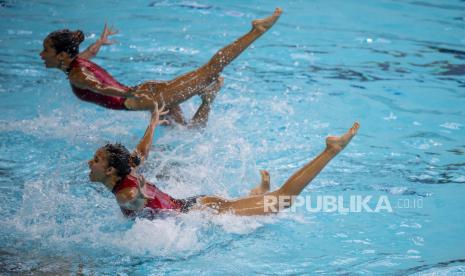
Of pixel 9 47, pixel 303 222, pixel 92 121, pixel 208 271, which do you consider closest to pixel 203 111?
pixel 92 121

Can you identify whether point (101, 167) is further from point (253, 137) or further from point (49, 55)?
point (253, 137)

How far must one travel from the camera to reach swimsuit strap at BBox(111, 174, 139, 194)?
399 cm

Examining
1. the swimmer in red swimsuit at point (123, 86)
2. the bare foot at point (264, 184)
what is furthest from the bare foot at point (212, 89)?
the bare foot at point (264, 184)

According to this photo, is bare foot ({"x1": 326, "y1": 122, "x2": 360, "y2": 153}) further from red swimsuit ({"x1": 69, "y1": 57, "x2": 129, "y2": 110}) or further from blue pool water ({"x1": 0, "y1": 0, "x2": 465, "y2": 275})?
red swimsuit ({"x1": 69, "y1": 57, "x2": 129, "y2": 110})

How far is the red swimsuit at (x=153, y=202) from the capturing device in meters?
4.01

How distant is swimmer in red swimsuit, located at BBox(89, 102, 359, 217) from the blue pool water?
0.12 meters

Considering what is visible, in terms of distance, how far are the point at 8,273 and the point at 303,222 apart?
1991 mm

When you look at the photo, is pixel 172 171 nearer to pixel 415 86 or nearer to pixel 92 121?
pixel 92 121

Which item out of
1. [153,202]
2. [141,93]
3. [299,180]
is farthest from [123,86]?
[299,180]

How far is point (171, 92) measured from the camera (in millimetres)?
5379

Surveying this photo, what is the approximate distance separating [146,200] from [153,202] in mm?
55

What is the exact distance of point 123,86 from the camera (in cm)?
540

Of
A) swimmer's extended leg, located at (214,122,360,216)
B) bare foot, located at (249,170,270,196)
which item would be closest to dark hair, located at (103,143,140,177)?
swimmer's extended leg, located at (214,122,360,216)

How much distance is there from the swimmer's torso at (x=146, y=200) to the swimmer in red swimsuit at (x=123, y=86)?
1.30 meters
